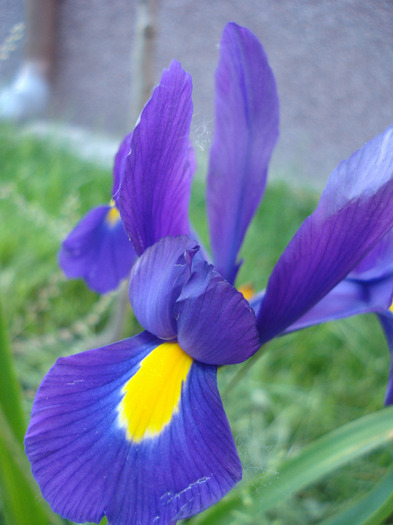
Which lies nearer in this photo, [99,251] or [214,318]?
[214,318]

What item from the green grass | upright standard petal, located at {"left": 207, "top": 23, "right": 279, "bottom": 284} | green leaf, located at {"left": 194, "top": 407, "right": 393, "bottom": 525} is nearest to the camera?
upright standard petal, located at {"left": 207, "top": 23, "right": 279, "bottom": 284}

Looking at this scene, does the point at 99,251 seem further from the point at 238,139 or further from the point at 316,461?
the point at 316,461

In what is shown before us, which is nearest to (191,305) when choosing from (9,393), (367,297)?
(367,297)

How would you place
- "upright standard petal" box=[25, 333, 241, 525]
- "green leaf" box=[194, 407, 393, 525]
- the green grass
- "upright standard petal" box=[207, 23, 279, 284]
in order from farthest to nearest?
the green grass → "green leaf" box=[194, 407, 393, 525] → "upright standard petal" box=[207, 23, 279, 284] → "upright standard petal" box=[25, 333, 241, 525]

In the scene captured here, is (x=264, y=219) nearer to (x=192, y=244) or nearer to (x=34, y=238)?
(x=34, y=238)

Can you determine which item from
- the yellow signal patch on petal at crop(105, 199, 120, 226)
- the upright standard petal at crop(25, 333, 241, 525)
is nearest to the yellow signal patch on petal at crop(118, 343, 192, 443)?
the upright standard petal at crop(25, 333, 241, 525)

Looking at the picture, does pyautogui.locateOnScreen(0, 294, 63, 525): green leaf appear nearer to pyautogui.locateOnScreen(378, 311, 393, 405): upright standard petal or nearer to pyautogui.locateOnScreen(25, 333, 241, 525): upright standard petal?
pyautogui.locateOnScreen(25, 333, 241, 525): upright standard petal

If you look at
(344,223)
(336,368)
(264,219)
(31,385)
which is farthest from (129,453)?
(264,219)
